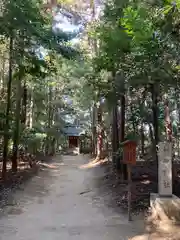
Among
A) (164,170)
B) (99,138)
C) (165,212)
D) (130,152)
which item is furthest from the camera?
(99,138)

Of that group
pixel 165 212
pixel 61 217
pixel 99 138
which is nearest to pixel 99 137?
pixel 99 138

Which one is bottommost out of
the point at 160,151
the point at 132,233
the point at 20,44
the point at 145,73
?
the point at 132,233

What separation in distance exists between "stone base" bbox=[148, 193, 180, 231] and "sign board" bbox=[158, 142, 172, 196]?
0.23 metres

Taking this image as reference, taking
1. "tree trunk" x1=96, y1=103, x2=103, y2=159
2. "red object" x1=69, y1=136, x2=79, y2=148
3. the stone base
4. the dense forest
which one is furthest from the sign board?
"red object" x1=69, y1=136, x2=79, y2=148

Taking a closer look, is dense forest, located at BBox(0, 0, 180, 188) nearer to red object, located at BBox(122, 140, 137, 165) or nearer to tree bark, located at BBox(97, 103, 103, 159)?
red object, located at BBox(122, 140, 137, 165)

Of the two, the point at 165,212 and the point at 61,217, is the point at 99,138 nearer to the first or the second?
the point at 61,217

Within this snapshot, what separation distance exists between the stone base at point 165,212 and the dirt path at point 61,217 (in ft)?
1.45

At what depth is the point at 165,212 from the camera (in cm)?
750

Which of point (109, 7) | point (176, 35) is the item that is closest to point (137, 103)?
point (109, 7)

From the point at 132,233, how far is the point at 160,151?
2.27 m

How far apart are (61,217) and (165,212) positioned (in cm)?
265

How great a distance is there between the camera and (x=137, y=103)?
15.3 m

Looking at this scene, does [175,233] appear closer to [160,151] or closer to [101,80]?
[160,151]

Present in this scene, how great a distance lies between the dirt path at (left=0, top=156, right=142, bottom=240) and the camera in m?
6.62
